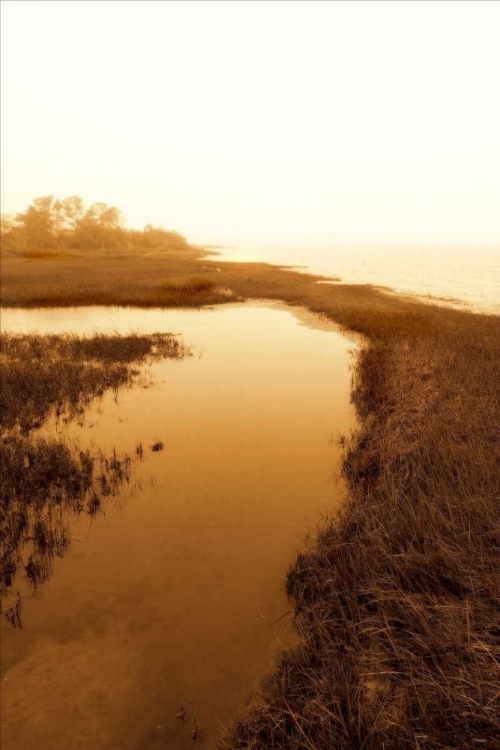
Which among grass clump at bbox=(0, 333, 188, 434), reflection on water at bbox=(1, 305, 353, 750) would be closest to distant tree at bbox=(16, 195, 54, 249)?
grass clump at bbox=(0, 333, 188, 434)

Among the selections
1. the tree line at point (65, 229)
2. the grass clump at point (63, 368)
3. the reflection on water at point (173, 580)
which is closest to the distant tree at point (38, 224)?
the tree line at point (65, 229)

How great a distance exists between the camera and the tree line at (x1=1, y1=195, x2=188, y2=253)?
3051 inches

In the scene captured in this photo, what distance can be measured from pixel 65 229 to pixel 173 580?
9774cm

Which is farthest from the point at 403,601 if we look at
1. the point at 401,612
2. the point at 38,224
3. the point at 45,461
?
the point at 38,224

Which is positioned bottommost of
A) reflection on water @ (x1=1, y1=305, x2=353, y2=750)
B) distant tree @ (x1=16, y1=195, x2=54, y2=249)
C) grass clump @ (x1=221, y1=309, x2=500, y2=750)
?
reflection on water @ (x1=1, y1=305, x2=353, y2=750)

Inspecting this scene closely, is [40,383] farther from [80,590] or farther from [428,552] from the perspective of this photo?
[428,552]

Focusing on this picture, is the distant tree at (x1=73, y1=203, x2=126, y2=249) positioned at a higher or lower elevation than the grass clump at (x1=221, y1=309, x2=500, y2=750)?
higher

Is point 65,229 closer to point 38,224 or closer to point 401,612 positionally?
point 38,224

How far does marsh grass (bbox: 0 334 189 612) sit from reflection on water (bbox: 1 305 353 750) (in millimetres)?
306

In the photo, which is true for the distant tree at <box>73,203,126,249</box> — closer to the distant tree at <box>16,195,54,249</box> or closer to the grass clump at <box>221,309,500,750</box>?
the distant tree at <box>16,195,54,249</box>

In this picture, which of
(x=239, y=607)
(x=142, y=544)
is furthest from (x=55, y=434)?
(x=239, y=607)

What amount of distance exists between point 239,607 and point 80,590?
1804 mm

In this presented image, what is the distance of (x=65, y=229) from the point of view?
85.8 m

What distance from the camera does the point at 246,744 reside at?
266 centimetres
